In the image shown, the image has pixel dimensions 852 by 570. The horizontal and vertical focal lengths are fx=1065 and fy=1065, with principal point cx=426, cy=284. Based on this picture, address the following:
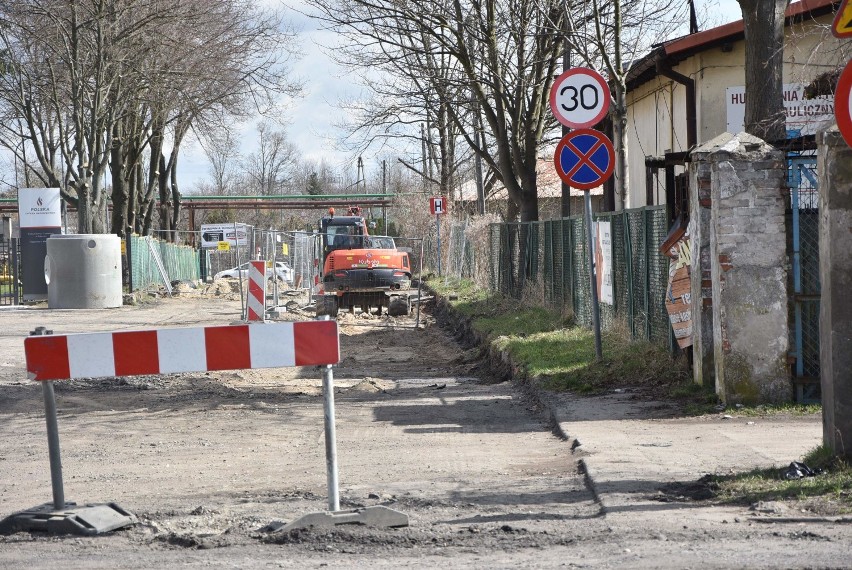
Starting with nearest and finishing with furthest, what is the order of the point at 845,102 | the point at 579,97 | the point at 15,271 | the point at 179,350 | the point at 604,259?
1. the point at 845,102
2. the point at 179,350
3. the point at 579,97
4. the point at 604,259
5. the point at 15,271

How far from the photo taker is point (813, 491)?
591 centimetres

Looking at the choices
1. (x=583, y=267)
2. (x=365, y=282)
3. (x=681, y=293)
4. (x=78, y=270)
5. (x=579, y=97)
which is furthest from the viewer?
(x=78, y=270)

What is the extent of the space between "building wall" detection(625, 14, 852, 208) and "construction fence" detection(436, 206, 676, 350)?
6.49ft

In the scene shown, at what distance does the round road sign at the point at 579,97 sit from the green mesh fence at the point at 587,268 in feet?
4.27

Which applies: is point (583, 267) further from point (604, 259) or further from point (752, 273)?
point (752, 273)

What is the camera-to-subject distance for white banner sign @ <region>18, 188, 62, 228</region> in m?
31.2

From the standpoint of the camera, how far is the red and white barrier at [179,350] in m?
5.93

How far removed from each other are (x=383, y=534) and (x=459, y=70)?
2003 cm

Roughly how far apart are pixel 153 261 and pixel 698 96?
24786 mm

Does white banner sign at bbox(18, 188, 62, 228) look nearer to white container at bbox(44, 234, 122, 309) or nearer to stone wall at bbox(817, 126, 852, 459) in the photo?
white container at bbox(44, 234, 122, 309)

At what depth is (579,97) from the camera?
1202 centimetres

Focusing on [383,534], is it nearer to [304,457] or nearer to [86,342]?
[86,342]

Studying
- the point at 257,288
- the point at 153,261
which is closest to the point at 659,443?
the point at 257,288

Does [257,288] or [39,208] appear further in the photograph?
[39,208]
